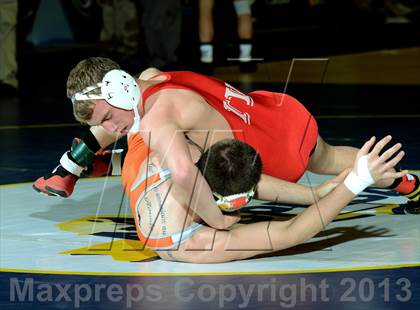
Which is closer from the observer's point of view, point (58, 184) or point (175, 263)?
point (175, 263)

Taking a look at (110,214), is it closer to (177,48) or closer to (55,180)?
(55,180)

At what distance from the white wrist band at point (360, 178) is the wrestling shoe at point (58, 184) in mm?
1674

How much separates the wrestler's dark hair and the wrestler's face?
394 mm

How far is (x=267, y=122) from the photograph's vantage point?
6031mm

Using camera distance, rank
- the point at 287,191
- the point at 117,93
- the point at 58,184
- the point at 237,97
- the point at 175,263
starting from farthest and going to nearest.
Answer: the point at 58,184, the point at 237,97, the point at 287,191, the point at 175,263, the point at 117,93

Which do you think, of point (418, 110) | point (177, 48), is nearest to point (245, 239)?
point (418, 110)

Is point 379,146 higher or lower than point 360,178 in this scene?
higher

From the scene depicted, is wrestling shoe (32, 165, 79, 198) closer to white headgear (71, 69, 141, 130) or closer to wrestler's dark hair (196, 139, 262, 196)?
white headgear (71, 69, 141, 130)

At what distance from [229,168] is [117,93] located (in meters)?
0.56

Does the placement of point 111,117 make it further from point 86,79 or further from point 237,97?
point 237,97

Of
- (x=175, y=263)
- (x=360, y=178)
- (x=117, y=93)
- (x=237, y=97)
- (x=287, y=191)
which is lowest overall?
(x=175, y=263)

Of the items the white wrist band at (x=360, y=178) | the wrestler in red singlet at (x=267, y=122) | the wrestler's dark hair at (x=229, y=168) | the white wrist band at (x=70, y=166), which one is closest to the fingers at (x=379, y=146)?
the white wrist band at (x=360, y=178)

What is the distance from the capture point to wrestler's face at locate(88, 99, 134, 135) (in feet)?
17.6

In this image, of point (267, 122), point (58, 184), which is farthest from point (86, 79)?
point (58, 184)
